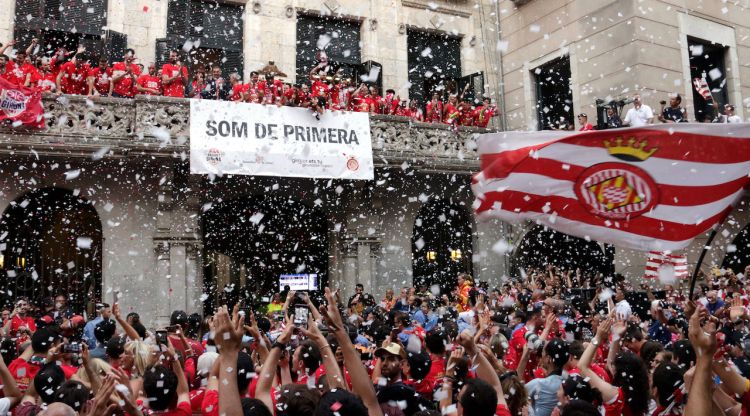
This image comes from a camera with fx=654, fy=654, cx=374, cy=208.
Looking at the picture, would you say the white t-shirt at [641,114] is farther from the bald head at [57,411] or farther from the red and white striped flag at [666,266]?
the bald head at [57,411]

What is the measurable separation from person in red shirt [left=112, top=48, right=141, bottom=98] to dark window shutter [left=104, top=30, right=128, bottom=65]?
83 centimetres

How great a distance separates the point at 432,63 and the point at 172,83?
8632mm

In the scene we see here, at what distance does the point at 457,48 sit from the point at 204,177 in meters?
9.45

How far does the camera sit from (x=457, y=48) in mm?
21031

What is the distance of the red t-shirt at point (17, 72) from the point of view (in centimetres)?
1367

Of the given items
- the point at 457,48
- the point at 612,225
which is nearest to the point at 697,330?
the point at 612,225

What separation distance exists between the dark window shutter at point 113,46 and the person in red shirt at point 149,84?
143 cm

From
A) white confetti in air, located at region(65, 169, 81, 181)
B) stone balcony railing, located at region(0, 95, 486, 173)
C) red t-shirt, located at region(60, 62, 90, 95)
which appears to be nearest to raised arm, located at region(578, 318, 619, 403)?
stone balcony railing, located at region(0, 95, 486, 173)

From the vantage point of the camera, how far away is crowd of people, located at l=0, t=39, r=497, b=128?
46.8 feet

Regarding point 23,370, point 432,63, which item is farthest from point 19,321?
point 432,63

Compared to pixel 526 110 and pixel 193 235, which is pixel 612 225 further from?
pixel 526 110

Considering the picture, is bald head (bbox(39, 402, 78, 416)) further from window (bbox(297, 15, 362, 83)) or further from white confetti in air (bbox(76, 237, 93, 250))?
window (bbox(297, 15, 362, 83))

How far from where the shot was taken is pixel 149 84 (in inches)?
591

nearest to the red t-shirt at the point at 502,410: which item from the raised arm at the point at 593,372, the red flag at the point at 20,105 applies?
the raised arm at the point at 593,372
